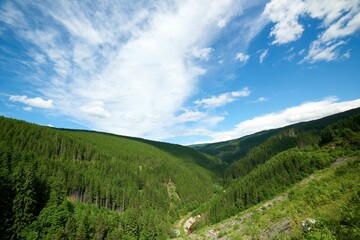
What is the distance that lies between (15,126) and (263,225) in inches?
5831

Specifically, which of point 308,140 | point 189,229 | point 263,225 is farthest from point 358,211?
point 308,140

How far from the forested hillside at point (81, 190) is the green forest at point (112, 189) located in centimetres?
31

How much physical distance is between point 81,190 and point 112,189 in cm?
1677

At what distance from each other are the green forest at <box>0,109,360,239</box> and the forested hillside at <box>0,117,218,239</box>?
1.00 feet

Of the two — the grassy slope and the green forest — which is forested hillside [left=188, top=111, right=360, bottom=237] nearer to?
the green forest

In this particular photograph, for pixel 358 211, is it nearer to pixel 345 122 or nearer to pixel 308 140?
pixel 345 122

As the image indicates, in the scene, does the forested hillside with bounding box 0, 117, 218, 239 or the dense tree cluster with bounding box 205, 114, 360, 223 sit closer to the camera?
the forested hillside with bounding box 0, 117, 218, 239

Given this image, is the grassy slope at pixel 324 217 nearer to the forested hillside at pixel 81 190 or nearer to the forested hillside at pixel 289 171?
the forested hillside at pixel 289 171

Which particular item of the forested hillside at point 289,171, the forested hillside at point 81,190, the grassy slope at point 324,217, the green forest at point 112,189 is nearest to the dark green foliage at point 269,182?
the forested hillside at point 289,171

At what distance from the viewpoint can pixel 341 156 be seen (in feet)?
255

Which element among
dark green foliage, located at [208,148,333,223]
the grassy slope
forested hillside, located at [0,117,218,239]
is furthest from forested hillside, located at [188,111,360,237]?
the grassy slope

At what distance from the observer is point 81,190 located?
4235 inches

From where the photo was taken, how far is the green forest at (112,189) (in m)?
59.2

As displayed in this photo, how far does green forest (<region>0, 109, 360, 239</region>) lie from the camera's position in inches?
2330
